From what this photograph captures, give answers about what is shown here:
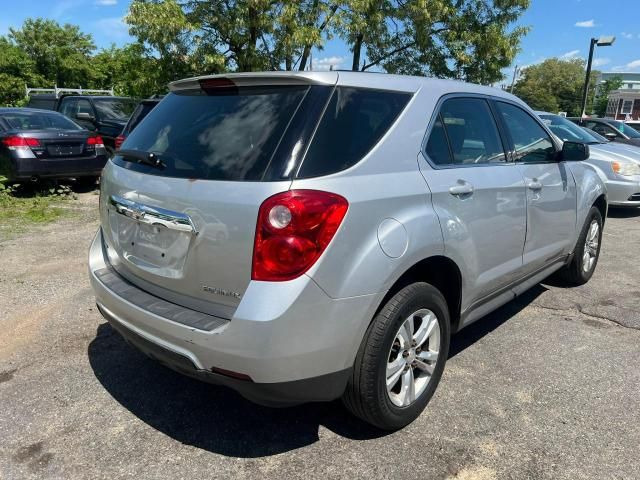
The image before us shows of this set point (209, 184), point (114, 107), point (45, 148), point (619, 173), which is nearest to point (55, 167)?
point (45, 148)

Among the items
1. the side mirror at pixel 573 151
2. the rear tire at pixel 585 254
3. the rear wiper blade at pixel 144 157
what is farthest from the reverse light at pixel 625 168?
the rear wiper blade at pixel 144 157

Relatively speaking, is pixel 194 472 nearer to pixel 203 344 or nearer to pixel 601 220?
pixel 203 344

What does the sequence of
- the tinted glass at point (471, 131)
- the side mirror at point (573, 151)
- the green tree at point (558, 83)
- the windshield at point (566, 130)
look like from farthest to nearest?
the green tree at point (558, 83)
the windshield at point (566, 130)
the side mirror at point (573, 151)
the tinted glass at point (471, 131)

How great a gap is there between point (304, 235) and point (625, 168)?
7.98 m

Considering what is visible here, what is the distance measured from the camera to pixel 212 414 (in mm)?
2812

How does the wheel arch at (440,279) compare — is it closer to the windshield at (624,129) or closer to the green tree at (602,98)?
the windshield at (624,129)

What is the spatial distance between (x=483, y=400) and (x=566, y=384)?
592 mm

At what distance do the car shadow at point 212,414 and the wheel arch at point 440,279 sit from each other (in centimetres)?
78

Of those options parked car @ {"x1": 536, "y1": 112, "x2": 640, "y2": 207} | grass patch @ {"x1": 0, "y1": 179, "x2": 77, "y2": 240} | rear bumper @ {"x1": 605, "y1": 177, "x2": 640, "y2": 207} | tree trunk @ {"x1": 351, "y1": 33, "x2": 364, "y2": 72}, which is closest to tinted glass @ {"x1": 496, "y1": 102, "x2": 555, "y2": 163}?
parked car @ {"x1": 536, "y1": 112, "x2": 640, "y2": 207}

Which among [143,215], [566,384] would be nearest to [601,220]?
[566,384]

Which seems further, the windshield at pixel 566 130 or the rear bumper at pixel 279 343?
the windshield at pixel 566 130

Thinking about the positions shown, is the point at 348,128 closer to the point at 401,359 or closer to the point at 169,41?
the point at 401,359

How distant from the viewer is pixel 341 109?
238 centimetres

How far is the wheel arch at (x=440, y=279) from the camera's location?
2518 millimetres
